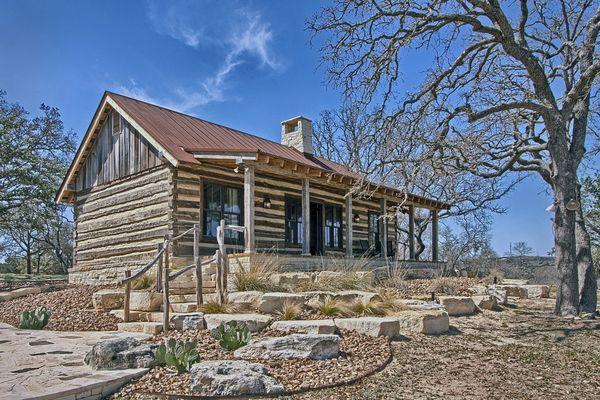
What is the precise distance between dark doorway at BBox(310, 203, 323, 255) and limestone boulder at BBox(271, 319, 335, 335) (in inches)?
379

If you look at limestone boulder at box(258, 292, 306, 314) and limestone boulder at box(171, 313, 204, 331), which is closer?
limestone boulder at box(171, 313, 204, 331)

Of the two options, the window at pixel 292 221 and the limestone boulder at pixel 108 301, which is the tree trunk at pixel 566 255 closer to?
the window at pixel 292 221

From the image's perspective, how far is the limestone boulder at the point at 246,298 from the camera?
8391 millimetres

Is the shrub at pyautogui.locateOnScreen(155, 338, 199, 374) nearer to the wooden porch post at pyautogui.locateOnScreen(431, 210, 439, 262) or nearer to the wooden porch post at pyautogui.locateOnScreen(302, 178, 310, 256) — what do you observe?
the wooden porch post at pyautogui.locateOnScreen(302, 178, 310, 256)

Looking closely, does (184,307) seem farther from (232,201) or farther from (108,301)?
(232,201)

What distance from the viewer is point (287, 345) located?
6.11 metres

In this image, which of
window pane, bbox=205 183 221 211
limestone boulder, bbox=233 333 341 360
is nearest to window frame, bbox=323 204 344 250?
window pane, bbox=205 183 221 211

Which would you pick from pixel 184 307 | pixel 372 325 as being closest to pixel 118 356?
pixel 184 307

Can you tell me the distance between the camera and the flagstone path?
485 centimetres

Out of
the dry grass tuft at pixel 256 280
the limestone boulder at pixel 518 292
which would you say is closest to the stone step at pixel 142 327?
the dry grass tuft at pixel 256 280

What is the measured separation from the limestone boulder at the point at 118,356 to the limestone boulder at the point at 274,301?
2.45 metres

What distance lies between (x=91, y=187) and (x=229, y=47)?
20.7 ft

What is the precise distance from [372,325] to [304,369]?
1.80 m

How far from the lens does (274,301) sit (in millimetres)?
8250
